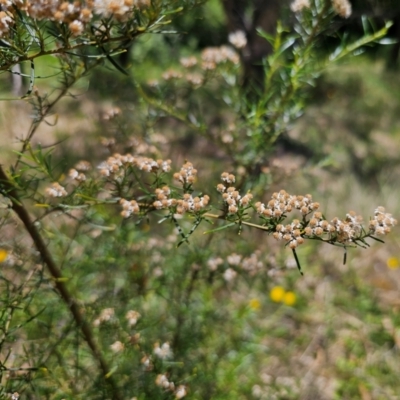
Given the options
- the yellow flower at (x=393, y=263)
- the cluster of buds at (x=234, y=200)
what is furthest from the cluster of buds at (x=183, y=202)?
the yellow flower at (x=393, y=263)

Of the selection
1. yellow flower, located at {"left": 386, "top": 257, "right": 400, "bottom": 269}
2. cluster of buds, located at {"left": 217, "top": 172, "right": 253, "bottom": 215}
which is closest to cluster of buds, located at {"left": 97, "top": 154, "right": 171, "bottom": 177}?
cluster of buds, located at {"left": 217, "top": 172, "right": 253, "bottom": 215}

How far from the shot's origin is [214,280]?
5.32 feet

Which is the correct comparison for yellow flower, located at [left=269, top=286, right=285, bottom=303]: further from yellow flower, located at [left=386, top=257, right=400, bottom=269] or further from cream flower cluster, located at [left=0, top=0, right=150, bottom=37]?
cream flower cluster, located at [left=0, top=0, right=150, bottom=37]

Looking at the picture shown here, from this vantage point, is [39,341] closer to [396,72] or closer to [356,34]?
[356,34]

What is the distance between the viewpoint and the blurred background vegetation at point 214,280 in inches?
50.9

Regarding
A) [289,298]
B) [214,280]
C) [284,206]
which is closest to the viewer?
[284,206]

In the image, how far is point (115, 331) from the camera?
1277mm

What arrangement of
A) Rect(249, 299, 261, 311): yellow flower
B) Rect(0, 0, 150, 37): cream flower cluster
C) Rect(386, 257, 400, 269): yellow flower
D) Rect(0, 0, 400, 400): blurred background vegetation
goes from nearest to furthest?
Rect(0, 0, 150, 37): cream flower cluster → Rect(0, 0, 400, 400): blurred background vegetation → Rect(249, 299, 261, 311): yellow flower → Rect(386, 257, 400, 269): yellow flower

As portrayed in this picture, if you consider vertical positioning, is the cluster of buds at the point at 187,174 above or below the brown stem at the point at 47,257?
above

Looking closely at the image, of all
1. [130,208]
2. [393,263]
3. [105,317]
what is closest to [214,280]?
[105,317]

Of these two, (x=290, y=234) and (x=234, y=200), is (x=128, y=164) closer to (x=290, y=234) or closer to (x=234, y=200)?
(x=234, y=200)

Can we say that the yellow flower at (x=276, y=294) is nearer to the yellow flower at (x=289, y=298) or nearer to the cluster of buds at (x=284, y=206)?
the yellow flower at (x=289, y=298)

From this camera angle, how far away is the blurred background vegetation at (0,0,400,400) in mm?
1293

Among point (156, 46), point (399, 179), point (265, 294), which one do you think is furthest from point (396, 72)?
point (265, 294)
